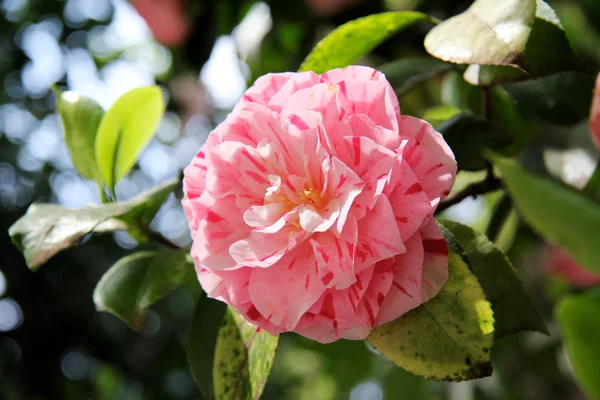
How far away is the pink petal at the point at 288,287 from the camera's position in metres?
0.39

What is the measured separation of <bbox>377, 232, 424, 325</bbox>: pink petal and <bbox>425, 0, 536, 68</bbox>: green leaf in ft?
0.45

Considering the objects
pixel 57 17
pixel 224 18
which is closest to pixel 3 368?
pixel 57 17

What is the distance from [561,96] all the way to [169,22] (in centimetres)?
81

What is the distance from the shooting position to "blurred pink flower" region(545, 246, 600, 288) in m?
1.20

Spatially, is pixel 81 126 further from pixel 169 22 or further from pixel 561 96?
pixel 169 22

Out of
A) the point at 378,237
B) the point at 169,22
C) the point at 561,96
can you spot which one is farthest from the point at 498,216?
the point at 169,22

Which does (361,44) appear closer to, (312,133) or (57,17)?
(312,133)

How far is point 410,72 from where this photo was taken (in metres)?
0.58

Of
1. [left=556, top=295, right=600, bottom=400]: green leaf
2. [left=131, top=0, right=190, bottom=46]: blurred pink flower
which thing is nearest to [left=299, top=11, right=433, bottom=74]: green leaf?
[left=556, top=295, right=600, bottom=400]: green leaf

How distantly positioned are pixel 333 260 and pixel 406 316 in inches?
2.7

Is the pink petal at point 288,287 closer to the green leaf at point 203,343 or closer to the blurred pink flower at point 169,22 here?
the green leaf at point 203,343

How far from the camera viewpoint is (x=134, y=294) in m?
0.54

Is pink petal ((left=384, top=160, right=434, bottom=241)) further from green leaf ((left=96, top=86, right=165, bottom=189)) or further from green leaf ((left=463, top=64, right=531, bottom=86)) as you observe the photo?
green leaf ((left=96, top=86, right=165, bottom=189))

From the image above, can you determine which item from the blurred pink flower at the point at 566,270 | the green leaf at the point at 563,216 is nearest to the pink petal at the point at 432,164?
the green leaf at the point at 563,216
